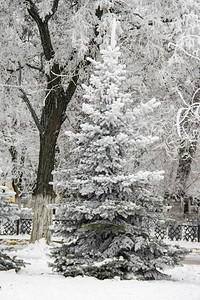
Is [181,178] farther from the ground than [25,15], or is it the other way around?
[25,15]

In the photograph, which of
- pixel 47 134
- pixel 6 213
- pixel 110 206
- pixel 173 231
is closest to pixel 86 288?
pixel 110 206

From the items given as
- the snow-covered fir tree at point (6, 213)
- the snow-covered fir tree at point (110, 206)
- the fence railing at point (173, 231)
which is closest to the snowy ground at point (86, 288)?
the snow-covered fir tree at point (6, 213)

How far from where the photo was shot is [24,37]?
16.5 m

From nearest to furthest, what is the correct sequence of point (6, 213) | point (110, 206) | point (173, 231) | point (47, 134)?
point (110, 206)
point (6, 213)
point (47, 134)
point (173, 231)

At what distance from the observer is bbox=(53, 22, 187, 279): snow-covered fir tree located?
26.0ft

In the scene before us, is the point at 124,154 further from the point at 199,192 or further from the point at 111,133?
the point at 199,192

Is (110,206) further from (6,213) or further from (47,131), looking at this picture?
(47,131)

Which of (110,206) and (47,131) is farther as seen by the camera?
(47,131)

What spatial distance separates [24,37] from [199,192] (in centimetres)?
1745

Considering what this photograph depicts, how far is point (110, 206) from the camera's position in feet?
25.8

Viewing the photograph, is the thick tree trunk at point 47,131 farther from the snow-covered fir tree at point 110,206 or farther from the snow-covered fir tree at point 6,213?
the snow-covered fir tree at point 110,206

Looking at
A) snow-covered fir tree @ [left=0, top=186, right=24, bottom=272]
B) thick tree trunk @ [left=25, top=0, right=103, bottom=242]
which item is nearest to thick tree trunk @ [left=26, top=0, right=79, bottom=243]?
thick tree trunk @ [left=25, top=0, right=103, bottom=242]

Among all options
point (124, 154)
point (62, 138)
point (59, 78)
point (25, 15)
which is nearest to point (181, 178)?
point (62, 138)

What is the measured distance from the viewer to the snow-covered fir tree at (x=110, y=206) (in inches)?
313
